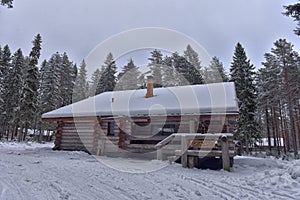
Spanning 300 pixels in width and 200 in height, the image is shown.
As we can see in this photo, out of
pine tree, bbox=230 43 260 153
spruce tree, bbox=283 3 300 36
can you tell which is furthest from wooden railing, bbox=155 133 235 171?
pine tree, bbox=230 43 260 153

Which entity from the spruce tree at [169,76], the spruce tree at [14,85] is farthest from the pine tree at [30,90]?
the spruce tree at [169,76]

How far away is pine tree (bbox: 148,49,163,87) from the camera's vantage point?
116 feet

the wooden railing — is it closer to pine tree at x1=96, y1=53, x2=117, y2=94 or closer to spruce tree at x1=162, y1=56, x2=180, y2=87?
spruce tree at x1=162, y1=56, x2=180, y2=87

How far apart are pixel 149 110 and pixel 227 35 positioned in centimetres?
1996

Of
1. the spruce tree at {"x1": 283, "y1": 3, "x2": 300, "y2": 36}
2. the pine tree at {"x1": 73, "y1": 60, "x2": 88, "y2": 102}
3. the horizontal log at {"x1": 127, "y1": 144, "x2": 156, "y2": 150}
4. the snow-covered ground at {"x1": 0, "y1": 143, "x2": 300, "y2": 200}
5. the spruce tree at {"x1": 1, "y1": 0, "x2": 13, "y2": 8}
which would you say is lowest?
the snow-covered ground at {"x1": 0, "y1": 143, "x2": 300, "y2": 200}

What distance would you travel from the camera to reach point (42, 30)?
2880 cm

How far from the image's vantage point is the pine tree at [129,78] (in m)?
35.5

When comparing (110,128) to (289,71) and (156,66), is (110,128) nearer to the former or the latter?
(289,71)

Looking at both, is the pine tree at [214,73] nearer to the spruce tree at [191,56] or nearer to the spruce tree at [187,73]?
the spruce tree at [187,73]

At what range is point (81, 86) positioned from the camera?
40.8 metres

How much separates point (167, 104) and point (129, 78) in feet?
78.7

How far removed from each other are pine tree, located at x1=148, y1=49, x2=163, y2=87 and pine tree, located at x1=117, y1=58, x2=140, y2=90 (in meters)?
3.00

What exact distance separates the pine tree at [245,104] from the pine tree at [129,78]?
1613cm

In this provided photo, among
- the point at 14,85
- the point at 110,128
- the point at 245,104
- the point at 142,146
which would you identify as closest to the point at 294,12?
the point at 142,146
